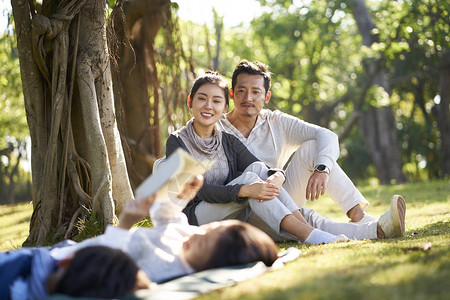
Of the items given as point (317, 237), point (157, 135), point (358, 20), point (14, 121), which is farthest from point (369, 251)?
point (14, 121)

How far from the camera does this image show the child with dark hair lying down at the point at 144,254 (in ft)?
6.52

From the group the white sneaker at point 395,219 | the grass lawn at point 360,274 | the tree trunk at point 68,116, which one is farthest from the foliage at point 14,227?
the white sneaker at point 395,219

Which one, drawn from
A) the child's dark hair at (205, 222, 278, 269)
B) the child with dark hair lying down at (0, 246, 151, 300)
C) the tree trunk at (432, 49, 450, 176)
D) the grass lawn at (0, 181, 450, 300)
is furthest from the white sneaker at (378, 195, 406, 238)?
the tree trunk at (432, 49, 450, 176)

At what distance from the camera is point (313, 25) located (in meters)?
19.4

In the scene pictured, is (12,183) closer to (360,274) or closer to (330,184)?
(330,184)

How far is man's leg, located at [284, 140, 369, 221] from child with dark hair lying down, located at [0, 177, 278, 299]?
4.88ft

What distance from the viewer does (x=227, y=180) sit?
379 centimetres

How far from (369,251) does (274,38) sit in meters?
17.6

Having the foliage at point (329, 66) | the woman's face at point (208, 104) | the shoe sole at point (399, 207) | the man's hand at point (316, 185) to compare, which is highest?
the foliage at point (329, 66)

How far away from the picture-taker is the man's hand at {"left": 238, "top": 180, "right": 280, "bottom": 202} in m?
3.32

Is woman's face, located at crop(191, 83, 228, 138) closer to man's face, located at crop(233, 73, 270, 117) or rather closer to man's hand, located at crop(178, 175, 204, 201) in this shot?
man's face, located at crop(233, 73, 270, 117)

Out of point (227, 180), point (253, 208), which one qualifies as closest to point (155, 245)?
point (253, 208)

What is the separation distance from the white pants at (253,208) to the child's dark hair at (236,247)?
89 centimetres

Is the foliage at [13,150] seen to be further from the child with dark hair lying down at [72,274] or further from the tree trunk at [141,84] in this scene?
the child with dark hair lying down at [72,274]
